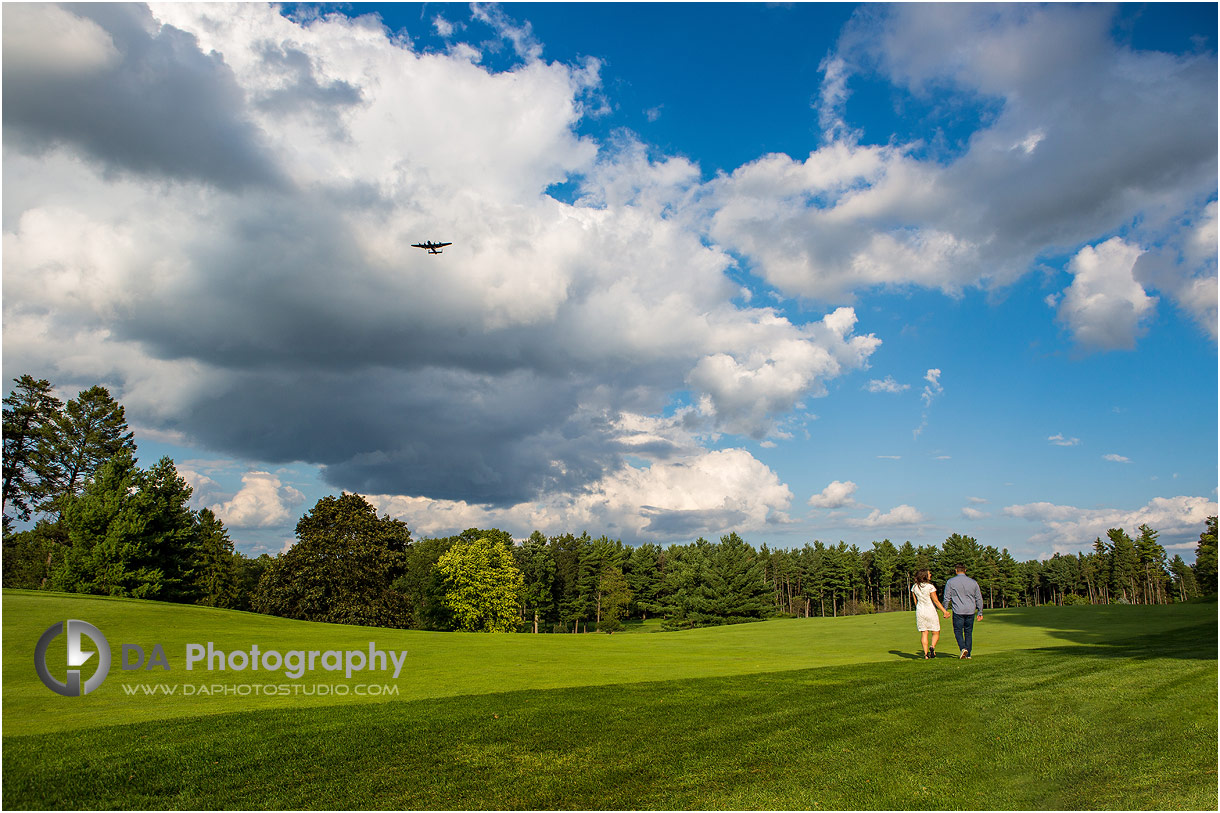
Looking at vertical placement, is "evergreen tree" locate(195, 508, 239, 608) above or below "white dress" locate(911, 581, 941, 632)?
below

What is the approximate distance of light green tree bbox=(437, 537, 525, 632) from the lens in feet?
223

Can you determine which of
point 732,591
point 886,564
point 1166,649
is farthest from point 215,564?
point 886,564

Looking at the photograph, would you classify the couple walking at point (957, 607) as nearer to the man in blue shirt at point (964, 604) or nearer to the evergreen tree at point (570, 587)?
the man in blue shirt at point (964, 604)

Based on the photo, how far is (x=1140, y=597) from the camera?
142 meters

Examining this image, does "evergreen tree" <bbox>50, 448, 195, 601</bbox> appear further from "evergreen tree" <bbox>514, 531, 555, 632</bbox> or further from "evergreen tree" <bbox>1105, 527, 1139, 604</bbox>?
"evergreen tree" <bbox>1105, 527, 1139, 604</bbox>

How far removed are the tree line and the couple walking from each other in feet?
145

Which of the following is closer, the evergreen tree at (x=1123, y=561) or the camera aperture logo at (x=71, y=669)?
the camera aperture logo at (x=71, y=669)

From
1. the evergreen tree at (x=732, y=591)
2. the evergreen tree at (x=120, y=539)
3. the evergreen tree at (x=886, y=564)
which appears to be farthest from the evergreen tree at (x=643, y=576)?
the evergreen tree at (x=120, y=539)

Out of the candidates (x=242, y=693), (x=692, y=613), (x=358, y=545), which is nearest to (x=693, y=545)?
(x=692, y=613)

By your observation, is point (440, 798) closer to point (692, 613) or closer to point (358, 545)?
point (358, 545)

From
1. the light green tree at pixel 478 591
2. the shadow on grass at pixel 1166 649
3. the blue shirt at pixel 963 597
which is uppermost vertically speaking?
the blue shirt at pixel 963 597

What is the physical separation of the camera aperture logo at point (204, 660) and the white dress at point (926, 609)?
1446cm

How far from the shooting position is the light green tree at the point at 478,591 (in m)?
68.1

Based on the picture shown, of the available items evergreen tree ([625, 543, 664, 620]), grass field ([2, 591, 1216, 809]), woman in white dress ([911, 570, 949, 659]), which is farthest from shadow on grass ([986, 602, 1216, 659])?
A: evergreen tree ([625, 543, 664, 620])
